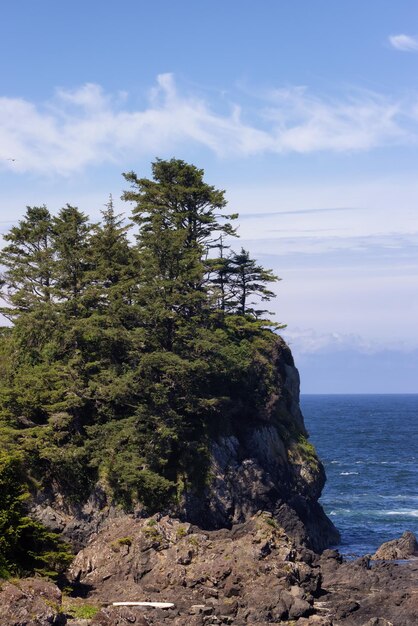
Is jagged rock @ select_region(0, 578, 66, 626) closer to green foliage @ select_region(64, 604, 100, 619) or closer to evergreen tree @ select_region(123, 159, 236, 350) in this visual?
green foliage @ select_region(64, 604, 100, 619)

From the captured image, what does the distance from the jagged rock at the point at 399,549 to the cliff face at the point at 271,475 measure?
4837 millimetres

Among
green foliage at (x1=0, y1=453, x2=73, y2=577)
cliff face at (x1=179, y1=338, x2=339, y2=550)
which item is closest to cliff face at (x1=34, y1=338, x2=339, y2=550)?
cliff face at (x1=179, y1=338, x2=339, y2=550)

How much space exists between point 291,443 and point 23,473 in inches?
878

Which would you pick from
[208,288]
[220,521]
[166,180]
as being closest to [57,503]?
[220,521]

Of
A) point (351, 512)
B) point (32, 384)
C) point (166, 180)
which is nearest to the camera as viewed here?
point (32, 384)

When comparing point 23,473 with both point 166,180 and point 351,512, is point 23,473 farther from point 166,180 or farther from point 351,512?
point 351,512

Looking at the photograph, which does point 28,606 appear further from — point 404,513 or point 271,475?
point 404,513

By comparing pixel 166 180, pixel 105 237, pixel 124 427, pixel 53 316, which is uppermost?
pixel 166 180

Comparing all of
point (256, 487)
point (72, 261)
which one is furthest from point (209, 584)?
point (72, 261)

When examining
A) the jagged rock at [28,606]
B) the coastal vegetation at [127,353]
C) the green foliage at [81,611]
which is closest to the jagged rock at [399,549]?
the coastal vegetation at [127,353]

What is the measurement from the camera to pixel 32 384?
54.4 meters

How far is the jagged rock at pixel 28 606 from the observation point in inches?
1299

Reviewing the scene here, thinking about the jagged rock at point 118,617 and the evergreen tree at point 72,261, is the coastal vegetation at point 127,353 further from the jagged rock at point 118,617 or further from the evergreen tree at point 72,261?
the jagged rock at point 118,617

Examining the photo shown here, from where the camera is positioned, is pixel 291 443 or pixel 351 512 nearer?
pixel 291 443
